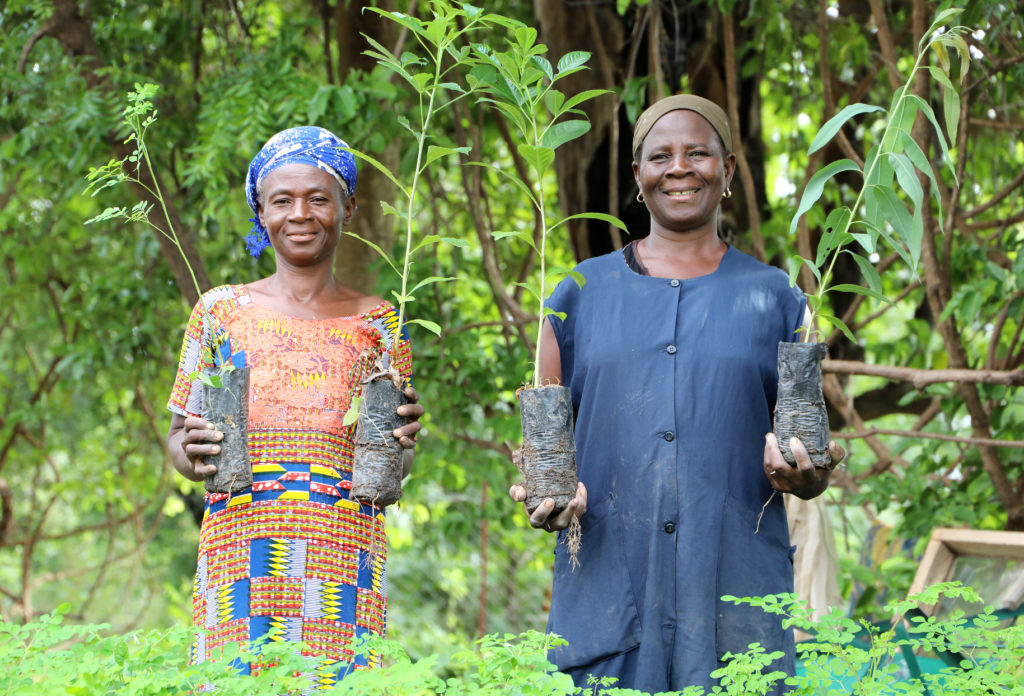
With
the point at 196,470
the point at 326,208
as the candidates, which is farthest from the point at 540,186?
the point at 196,470

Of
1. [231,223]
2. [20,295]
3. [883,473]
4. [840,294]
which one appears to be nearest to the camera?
[883,473]

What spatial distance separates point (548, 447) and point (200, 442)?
2.50ft

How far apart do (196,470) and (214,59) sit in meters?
3.08

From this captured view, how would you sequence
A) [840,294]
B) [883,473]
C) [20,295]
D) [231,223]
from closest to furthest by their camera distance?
[883,473] → [231,223] → [840,294] → [20,295]

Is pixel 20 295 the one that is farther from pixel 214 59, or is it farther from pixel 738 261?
pixel 738 261

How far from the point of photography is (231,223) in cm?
486

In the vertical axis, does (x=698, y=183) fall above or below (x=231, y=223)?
below

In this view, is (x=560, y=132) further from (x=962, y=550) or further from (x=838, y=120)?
(x=962, y=550)

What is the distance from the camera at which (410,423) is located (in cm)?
238

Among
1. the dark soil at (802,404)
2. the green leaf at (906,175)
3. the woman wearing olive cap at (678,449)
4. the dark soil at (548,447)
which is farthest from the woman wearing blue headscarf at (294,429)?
the green leaf at (906,175)

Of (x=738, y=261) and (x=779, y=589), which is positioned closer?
(x=779, y=589)

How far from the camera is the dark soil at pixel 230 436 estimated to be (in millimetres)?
2256

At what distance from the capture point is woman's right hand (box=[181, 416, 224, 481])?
226 centimetres

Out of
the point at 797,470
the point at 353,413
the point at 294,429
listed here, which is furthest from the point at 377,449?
the point at 797,470
